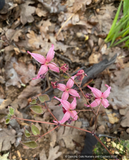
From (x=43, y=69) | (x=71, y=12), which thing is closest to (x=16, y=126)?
(x=43, y=69)

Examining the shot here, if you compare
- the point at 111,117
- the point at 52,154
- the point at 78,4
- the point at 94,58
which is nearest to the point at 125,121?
the point at 111,117

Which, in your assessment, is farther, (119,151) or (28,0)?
(28,0)

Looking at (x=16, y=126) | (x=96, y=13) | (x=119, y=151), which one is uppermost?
(x=96, y=13)

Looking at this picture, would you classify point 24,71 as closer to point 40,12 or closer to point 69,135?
point 40,12

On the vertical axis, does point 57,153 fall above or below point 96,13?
below

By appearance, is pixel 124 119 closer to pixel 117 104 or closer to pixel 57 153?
pixel 117 104

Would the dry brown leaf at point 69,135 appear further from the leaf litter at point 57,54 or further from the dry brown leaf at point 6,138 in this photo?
the dry brown leaf at point 6,138
